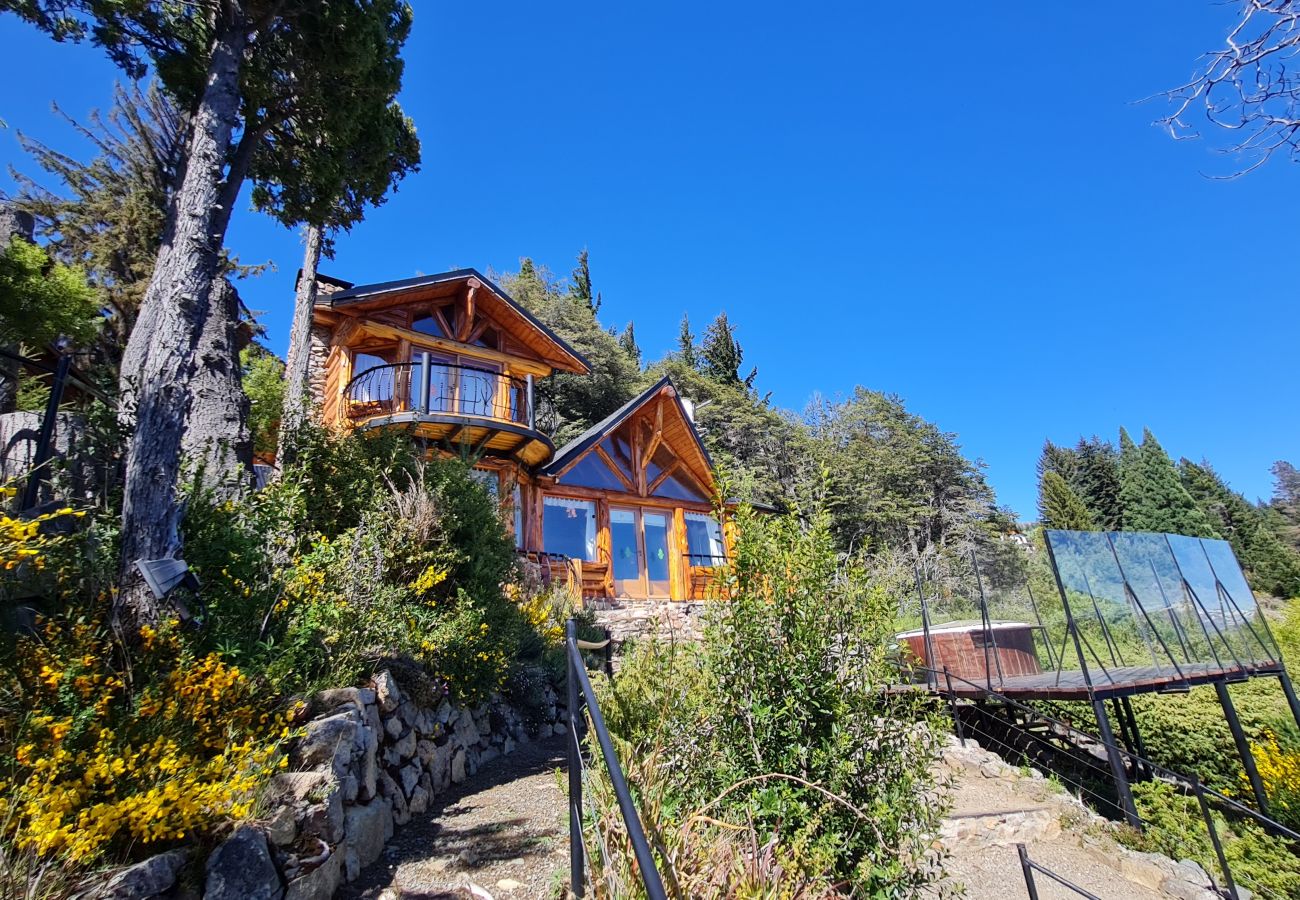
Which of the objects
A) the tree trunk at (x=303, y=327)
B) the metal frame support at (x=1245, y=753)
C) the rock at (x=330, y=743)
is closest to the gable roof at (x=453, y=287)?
the tree trunk at (x=303, y=327)

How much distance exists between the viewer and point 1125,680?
825 cm

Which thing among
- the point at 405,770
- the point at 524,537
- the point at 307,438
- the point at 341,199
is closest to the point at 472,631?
the point at 405,770

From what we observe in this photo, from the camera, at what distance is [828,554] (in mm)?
3715

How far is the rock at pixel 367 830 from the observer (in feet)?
12.3

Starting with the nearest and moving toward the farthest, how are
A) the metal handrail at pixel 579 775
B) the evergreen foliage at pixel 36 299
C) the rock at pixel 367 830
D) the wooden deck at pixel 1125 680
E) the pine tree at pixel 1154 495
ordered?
the metal handrail at pixel 579 775, the rock at pixel 367 830, the wooden deck at pixel 1125 680, the evergreen foliage at pixel 36 299, the pine tree at pixel 1154 495

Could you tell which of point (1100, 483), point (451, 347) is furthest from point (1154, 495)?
point (451, 347)

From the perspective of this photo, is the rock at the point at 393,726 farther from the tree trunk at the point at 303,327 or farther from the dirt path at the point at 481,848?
the tree trunk at the point at 303,327

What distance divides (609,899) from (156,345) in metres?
4.93

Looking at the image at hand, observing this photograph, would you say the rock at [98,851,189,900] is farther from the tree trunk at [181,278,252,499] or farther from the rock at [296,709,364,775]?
the tree trunk at [181,278,252,499]

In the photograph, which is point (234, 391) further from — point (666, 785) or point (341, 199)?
point (666, 785)

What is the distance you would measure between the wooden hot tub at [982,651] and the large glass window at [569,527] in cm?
807

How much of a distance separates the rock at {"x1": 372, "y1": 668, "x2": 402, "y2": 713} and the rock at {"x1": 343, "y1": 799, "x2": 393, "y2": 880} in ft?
2.38

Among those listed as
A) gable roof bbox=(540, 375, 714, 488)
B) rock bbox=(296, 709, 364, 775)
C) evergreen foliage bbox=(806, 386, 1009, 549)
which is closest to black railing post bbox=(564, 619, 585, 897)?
rock bbox=(296, 709, 364, 775)

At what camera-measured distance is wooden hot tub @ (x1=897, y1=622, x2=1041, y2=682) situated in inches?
411
